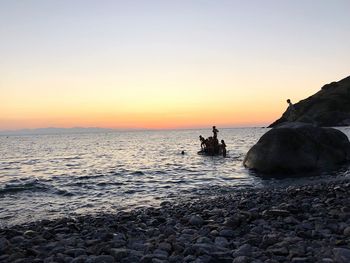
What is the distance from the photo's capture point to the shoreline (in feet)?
23.2

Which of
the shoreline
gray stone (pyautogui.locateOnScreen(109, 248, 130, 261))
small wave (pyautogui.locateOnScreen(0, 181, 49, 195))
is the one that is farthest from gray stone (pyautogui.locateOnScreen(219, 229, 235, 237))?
small wave (pyautogui.locateOnScreen(0, 181, 49, 195))

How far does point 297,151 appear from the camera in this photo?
22984mm

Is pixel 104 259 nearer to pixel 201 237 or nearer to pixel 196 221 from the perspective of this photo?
pixel 201 237

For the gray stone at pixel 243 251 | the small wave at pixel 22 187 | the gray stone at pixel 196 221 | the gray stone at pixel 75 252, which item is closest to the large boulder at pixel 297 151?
the small wave at pixel 22 187

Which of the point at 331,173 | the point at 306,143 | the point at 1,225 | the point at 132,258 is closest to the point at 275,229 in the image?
the point at 132,258

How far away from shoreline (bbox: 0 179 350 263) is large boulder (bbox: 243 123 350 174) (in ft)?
34.7

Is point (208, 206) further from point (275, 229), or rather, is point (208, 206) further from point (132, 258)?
point (132, 258)

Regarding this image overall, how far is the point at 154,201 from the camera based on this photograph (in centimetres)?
1606

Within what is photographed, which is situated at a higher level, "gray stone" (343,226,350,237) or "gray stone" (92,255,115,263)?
"gray stone" (343,226,350,237)

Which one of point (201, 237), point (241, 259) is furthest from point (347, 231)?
point (201, 237)

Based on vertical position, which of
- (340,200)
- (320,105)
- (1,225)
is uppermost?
(320,105)

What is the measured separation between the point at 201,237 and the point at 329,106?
15159 centimetres

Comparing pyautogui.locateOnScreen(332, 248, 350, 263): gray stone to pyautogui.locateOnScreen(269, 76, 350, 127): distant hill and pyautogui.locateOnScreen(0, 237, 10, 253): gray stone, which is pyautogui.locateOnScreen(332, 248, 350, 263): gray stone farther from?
pyautogui.locateOnScreen(269, 76, 350, 127): distant hill

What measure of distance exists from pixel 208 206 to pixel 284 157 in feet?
36.1
